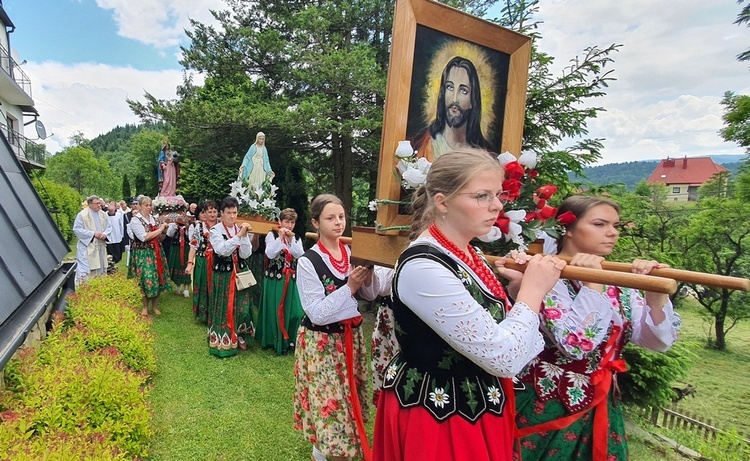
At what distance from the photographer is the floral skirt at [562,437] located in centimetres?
189

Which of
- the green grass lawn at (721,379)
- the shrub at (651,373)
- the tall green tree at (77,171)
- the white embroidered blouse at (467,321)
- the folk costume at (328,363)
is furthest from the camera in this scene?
the tall green tree at (77,171)

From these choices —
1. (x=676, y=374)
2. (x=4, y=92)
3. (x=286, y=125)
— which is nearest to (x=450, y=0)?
(x=286, y=125)

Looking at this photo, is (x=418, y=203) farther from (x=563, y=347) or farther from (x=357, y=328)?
(x=357, y=328)

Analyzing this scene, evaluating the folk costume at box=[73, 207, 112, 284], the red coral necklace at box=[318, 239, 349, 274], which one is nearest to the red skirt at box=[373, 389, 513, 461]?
the red coral necklace at box=[318, 239, 349, 274]

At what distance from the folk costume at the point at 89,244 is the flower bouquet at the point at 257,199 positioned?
4.54m

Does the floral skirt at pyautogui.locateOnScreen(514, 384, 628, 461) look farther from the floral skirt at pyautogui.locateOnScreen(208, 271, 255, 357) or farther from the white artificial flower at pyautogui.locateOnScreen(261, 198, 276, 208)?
the floral skirt at pyautogui.locateOnScreen(208, 271, 255, 357)

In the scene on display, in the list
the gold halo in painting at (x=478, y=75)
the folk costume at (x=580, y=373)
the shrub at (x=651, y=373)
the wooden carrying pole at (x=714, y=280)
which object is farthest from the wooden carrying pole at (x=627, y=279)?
the shrub at (x=651, y=373)

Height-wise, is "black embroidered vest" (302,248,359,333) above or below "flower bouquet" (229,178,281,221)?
below

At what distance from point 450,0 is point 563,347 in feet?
25.2

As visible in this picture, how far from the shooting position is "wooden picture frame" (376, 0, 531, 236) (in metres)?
2.00

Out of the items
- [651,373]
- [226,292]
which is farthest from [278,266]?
[651,373]

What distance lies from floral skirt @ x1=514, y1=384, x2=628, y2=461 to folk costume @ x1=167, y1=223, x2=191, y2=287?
29.9 feet

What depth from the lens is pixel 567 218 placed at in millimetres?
2012

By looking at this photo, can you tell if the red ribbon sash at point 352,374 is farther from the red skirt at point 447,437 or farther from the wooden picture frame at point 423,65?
the red skirt at point 447,437
